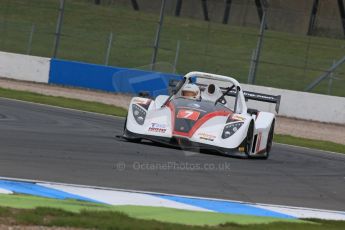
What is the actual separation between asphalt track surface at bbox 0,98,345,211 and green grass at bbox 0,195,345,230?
1.58 meters

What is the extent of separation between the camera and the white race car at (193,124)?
48.0 feet

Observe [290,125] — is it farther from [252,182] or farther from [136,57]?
[252,182]

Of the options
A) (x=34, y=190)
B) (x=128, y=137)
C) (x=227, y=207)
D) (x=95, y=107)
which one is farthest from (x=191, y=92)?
(x=95, y=107)

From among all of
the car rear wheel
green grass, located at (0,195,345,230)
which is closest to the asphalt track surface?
the car rear wheel

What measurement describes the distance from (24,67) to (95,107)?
20.7ft

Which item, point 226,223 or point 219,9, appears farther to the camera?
point 219,9

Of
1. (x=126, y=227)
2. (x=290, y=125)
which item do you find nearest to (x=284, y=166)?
(x=126, y=227)

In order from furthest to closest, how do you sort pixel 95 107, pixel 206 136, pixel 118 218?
pixel 95 107
pixel 206 136
pixel 118 218

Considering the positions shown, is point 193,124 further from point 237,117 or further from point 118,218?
point 118,218

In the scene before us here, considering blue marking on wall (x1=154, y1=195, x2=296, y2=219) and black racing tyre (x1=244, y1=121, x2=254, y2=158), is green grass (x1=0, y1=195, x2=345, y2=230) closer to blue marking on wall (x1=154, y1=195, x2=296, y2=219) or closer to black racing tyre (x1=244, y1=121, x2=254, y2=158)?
blue marking on wall (x1=154, y1=195, x2=296, y2=219)

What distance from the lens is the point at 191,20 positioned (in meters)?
40.2

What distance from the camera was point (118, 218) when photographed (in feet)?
25.9

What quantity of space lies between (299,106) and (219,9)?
12.3m

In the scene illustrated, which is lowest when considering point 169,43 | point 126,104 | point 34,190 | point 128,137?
point 126,104
